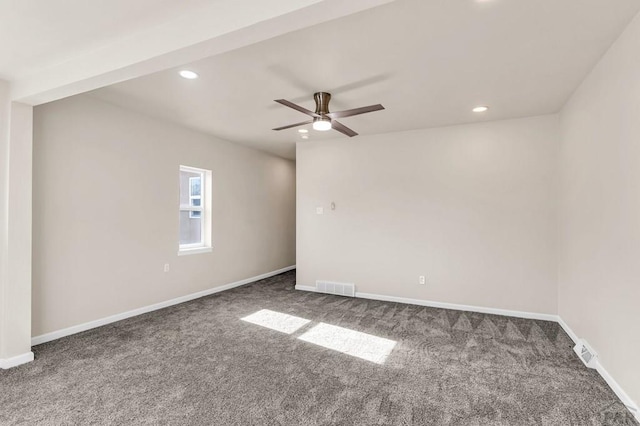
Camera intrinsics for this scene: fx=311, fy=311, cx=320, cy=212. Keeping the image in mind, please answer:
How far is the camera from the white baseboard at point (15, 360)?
2.68m

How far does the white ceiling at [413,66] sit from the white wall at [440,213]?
1.68 ft

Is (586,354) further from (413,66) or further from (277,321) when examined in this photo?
(277,321)

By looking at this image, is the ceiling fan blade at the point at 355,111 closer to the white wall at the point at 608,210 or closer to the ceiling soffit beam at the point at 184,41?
the ceiling soffit beam at the point at 184,41

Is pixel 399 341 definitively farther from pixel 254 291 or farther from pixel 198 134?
pixel 198 134

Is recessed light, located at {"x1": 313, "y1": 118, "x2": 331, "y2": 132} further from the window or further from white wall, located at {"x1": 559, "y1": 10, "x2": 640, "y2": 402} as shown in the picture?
the window

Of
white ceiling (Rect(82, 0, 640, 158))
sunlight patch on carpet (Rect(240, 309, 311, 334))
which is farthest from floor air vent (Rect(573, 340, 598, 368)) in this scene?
sunlight patch on carpet (Rect(240, 309, 311, 334))

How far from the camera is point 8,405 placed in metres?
2.15

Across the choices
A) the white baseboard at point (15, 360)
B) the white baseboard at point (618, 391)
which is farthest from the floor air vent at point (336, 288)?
the white baseboard at point (15, 360)

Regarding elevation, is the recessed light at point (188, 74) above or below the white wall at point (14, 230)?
above

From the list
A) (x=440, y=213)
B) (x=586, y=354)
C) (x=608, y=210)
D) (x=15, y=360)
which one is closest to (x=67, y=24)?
(x=15, y=360)

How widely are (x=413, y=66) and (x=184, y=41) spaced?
6.15 ft

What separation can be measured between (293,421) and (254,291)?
3.52 meters

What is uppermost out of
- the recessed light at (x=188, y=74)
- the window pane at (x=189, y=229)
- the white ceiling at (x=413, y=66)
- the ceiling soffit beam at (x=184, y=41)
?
the white ceiling at (x=413, y=66)

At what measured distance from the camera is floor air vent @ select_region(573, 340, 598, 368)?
2.67 meters
